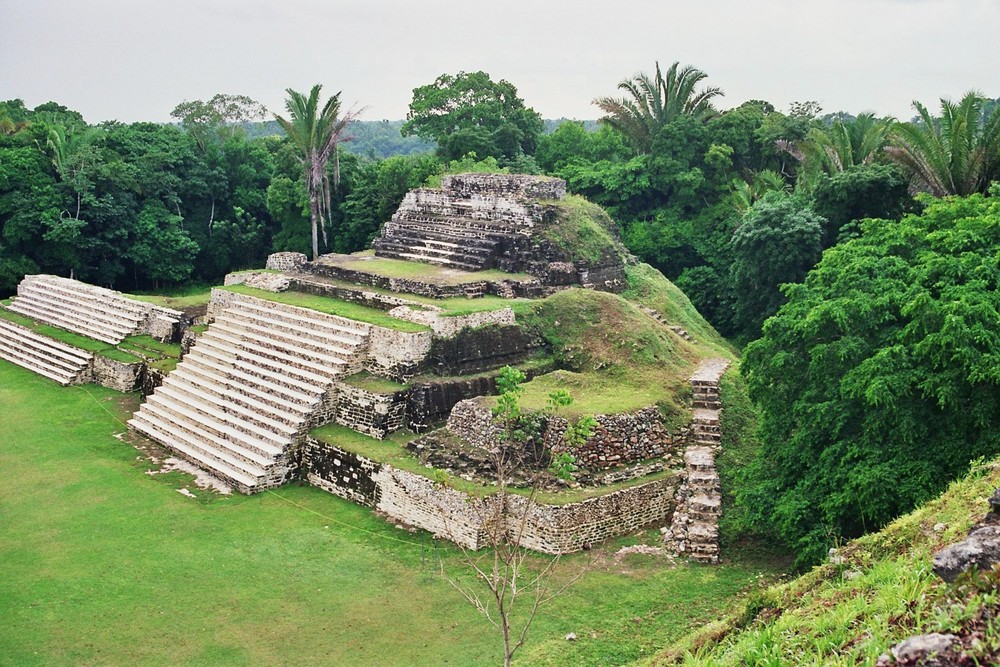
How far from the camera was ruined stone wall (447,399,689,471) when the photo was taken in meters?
10.9

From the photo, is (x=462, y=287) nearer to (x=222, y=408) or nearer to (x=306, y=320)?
(x=306, y=320)

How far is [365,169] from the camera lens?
25.6 metres

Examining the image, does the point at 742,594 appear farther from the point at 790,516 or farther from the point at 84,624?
the point at 84,624

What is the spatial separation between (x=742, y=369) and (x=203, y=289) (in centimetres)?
2064

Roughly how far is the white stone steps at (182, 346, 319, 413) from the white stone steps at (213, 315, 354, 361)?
2.11 ft

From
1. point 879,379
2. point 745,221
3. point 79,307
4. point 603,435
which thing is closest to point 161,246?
point 79,307

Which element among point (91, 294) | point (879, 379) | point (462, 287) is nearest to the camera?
point (879, 379)

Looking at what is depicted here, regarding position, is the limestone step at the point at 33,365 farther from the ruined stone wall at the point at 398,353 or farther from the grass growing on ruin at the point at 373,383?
the ruined stone wall at the point at 398,353

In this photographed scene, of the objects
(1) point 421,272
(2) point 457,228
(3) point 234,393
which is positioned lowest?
(3) point 234,393

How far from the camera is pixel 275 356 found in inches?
539

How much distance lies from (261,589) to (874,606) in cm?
653

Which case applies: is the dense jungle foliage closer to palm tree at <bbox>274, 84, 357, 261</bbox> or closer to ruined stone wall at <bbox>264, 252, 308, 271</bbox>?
palm tree at <bbox>274, 84, 357, 261</bbox>

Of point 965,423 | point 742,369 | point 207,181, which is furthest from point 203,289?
point 965,423

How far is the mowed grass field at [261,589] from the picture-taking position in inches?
322
